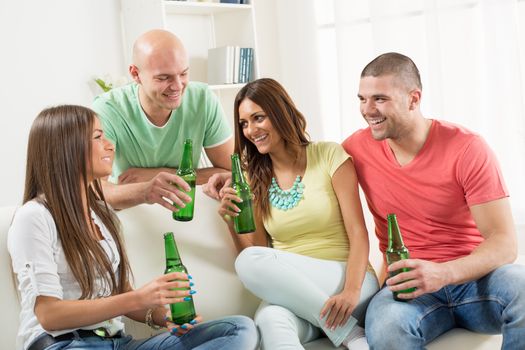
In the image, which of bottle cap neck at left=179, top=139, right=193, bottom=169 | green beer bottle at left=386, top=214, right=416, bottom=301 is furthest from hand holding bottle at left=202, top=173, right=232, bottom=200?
green beer bottle at left=386, top=214, right=416, bottom=301

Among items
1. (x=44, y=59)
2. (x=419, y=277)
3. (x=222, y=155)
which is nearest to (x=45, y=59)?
(x=44, y=59)

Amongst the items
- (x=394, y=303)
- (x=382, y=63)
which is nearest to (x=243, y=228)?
(x=394, y=303)

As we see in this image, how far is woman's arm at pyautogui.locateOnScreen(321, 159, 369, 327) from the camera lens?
2074mm

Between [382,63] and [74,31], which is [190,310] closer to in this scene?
[382,63]

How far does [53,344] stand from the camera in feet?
5.70

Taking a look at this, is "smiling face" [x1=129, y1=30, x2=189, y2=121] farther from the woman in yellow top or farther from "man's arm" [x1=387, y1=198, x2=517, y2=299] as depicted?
"man's arm" [x1=387, y1=198, x2=517, y2=299]

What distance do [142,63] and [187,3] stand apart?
65.7 inches

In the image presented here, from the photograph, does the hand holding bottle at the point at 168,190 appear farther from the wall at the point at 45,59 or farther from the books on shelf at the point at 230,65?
the books on shelf at the point at 230,65

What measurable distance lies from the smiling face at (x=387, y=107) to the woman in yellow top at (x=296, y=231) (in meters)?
0.16

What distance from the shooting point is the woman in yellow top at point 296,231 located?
208 centimetres

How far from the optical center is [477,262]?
6.58ft

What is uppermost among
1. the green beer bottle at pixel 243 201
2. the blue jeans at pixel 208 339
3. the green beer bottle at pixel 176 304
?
the green beer bottle at pixel 243 201

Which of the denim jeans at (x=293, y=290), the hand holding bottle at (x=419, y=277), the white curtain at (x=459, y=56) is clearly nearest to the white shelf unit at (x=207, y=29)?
the white curtain at (x=459, y=56)

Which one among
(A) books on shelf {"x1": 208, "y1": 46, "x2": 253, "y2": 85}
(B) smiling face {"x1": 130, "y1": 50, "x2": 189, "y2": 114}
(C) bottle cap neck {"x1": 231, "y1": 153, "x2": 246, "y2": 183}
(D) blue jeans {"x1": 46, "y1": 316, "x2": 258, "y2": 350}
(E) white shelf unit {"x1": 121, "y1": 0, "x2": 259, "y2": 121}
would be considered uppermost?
(E) white shelf unit {"x1": 121, "y1": 0, "x2": 259, "y2": 121}
